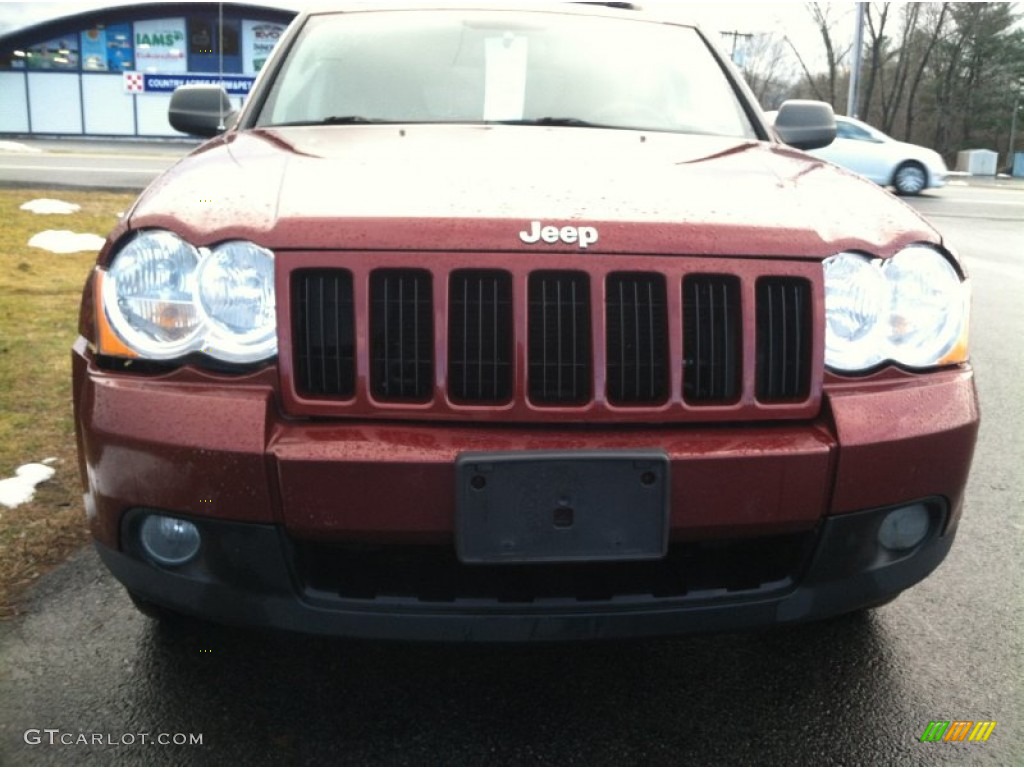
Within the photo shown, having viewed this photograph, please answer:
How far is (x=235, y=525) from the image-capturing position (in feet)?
6.07

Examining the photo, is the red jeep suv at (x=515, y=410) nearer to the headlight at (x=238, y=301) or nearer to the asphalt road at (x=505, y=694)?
the headlight at (x=238, y=301)

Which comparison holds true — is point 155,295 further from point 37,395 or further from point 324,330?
point 37,395

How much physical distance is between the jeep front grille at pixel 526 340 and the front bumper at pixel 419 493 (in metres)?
0.05

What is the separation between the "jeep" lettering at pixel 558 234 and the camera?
75.3 inches

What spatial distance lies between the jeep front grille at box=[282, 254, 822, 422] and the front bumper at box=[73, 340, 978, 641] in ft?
0.17

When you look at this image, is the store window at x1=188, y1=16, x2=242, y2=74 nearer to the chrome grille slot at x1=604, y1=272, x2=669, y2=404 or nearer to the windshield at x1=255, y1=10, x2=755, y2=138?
the windshield at x1=255, y1=10, x2=755, y2=138

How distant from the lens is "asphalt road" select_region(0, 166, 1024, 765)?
2.07 meters

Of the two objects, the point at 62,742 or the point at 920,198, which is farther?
the point at 920,198

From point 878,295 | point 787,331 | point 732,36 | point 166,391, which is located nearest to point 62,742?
point 166,391

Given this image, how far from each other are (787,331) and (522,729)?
101 cm

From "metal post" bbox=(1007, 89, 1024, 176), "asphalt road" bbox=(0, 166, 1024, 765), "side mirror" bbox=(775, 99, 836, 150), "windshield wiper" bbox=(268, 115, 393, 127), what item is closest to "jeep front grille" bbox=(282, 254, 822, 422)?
"asphalt road" bbox=(0, 166, 1024, 765)

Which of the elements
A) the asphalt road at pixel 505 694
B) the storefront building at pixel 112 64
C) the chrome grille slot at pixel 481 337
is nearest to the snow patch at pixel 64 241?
the asphalt road at pixel 505 694

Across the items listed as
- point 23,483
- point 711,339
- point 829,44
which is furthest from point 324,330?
point 829,44

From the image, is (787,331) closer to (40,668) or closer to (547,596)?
(547,596)
